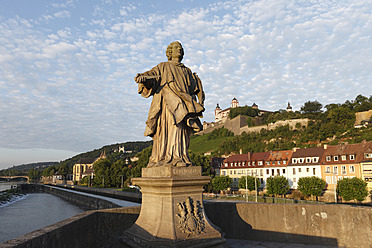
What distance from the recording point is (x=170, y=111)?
16.0 feet

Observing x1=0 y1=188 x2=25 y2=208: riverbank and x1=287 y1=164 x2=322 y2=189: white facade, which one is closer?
x1=287 y1=164 x2=322 y2=189: white facade

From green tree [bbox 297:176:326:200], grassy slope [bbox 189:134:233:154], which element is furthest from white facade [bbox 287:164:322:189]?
grassy slope [bbox 189:134:233:154]

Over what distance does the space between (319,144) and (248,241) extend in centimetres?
8164

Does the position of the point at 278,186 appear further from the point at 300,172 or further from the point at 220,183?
the point at 220,183

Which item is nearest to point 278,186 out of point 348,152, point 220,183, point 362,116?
point 220,183

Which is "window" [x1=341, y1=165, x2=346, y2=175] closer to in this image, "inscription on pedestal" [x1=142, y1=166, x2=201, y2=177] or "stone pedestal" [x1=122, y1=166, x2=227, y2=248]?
"stone pedestal" [x1=122, y1=166, x2=227, y2=248]

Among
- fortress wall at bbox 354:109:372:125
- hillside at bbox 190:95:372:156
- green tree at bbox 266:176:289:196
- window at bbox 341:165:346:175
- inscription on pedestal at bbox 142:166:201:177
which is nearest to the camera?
inscription on pedestal at bbox 142:166:201:177

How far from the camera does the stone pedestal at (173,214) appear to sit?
4.06m

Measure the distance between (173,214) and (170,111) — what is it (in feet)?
6.20

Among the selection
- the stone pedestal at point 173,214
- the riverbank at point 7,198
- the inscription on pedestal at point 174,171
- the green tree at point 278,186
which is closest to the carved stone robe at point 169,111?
the inscription on pedestal at point 174,171

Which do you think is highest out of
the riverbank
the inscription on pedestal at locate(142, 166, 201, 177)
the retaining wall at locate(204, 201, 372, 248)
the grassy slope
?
the grassy slope

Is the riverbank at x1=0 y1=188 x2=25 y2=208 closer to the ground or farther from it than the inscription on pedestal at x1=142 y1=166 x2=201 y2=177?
closer to the ground

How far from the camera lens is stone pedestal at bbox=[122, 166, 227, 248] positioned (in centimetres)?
406

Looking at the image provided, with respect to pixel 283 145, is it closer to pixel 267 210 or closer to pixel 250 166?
pixel 250 166
